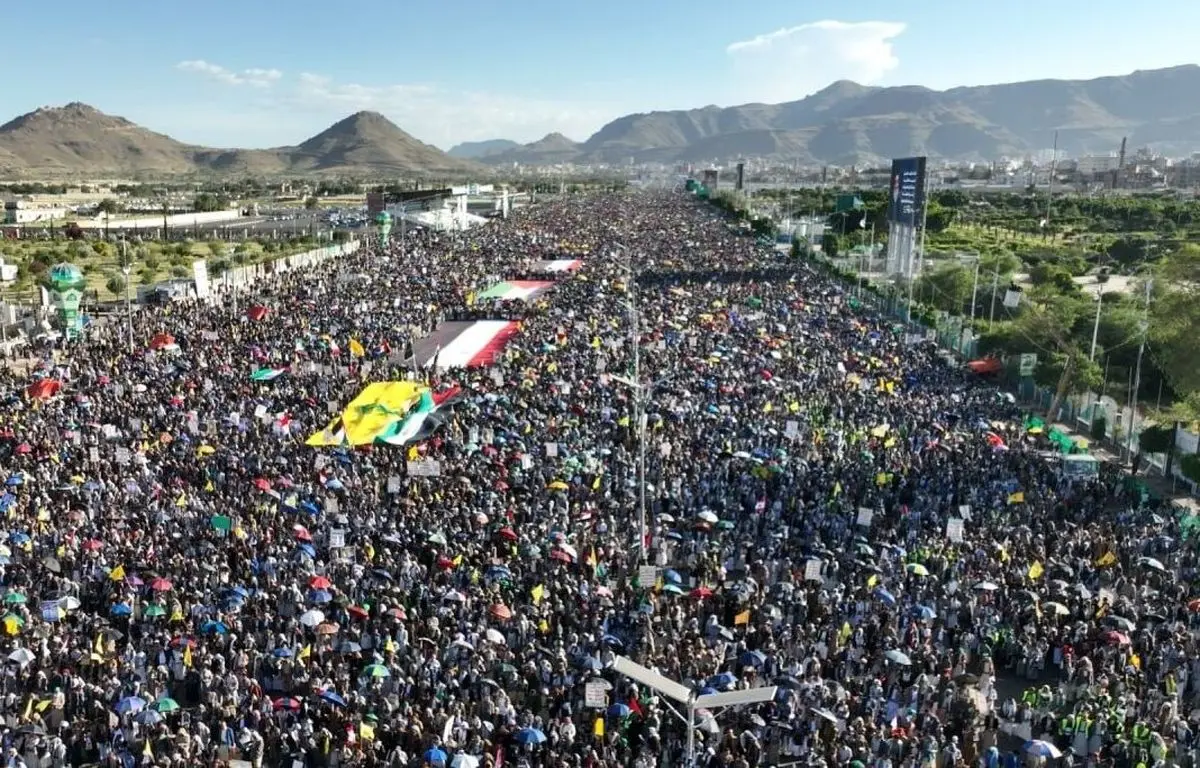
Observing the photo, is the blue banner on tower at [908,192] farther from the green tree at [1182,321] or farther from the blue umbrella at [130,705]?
the blue umbrella at [130,705]

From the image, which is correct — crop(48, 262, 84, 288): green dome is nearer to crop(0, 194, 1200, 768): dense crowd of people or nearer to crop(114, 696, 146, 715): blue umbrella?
crop(0, 194, 1200, 768): dense crowd of people

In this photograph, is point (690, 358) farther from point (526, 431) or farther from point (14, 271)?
point (14, 271)

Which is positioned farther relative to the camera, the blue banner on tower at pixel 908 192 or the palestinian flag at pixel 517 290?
the blue banner on tower at pixel 908 192

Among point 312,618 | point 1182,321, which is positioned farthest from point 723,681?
point 1182,321

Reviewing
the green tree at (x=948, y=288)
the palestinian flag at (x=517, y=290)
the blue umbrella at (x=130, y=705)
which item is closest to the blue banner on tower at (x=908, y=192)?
the green tree at (x=948, y=288)

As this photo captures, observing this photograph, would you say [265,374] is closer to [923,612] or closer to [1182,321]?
[923,612]

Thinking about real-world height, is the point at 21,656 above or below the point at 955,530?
below
